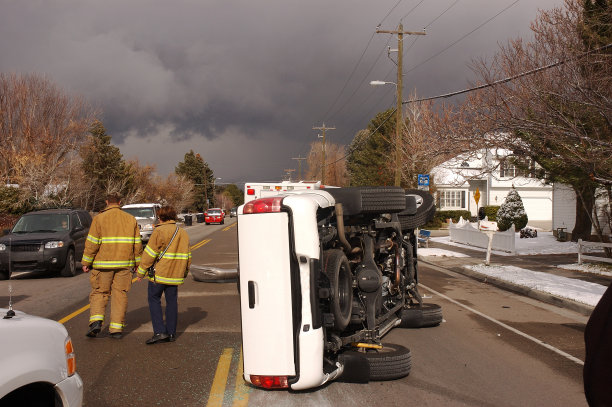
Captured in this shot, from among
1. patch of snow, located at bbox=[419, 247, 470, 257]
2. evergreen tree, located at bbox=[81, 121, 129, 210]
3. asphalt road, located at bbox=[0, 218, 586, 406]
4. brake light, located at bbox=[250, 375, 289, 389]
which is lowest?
patch of snow, located at bbox=[419, 247, 470, 257]

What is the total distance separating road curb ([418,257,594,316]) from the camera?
9.76 metres

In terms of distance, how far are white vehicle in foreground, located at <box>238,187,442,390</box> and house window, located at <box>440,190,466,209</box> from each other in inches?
1835

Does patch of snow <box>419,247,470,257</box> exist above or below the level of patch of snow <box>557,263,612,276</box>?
below

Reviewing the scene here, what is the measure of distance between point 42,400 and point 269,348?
5.92ft

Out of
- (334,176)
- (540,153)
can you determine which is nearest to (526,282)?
(540,153)

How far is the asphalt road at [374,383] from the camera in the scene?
197 inches

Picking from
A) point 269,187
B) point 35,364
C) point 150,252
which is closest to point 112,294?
point 150,252

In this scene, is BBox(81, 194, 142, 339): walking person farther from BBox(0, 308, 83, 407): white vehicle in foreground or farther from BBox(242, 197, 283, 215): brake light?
BBox(0, 308, 83, 407): white vehicle in foreground

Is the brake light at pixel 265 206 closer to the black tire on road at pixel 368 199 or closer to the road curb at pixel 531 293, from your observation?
the black tire on road at pixel 368 199

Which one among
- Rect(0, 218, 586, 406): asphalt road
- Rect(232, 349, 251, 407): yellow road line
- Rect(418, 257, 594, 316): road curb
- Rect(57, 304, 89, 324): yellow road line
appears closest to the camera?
Rect(232, 349, 251, 407): yellow road line

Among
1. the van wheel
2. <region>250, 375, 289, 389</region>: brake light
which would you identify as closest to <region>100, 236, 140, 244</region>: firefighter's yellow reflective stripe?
the van wheel

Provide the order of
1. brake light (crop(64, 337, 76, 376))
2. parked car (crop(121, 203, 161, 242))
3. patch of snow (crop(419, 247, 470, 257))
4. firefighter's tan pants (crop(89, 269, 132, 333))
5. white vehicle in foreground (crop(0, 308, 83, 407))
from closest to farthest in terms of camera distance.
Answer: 1. white vehicle in foreground (crop(0, 308, 83, 407))
2. brake light (crop(64, 337, 76, 376))
3. firefighter's tan pants (crop(89, 269, 132, 333))
4. patch of snow (crop(419, 247, 470, 257))
5. parked car (crop(121, 203, 161, 242))

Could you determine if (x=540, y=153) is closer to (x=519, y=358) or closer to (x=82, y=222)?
(x=519, y=358)

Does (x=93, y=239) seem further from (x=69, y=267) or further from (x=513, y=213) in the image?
(x=513, y=213)
